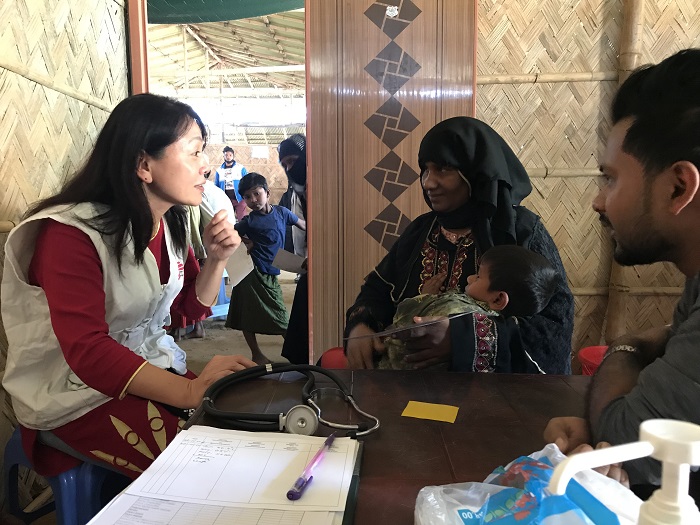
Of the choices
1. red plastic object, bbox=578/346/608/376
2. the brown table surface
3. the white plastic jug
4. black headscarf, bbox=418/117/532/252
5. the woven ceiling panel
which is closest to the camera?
the white plastic jug

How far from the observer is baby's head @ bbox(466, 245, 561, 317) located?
1.37m

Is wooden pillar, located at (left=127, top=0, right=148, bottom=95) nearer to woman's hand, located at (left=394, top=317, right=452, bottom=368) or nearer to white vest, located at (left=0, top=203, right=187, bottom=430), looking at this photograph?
white vest, located at (left=0, top=203, right=187, bottom=430)

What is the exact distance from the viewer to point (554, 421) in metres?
0.80

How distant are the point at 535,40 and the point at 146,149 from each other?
7.32ft

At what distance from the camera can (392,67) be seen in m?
2.59

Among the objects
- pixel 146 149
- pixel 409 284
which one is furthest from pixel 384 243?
pixel 146 149

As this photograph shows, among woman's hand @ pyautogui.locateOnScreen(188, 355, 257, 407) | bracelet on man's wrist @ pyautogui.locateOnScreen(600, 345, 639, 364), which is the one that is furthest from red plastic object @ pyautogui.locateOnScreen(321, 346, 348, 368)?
bracelet on man's wrist @ pyautogui.locateOnScreen(600, 345, 639, 364)

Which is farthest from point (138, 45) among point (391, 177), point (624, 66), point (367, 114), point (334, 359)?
point (624, 66)

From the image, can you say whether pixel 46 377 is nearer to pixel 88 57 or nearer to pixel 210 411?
pixel 210 411

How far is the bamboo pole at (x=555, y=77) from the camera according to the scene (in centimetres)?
276

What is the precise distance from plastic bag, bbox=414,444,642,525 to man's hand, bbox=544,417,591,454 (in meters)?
0.22

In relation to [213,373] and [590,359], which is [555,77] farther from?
[213,373]

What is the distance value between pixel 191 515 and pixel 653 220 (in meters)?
0.71

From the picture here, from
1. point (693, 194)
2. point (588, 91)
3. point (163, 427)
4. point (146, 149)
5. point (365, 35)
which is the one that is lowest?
point (163, 427)
